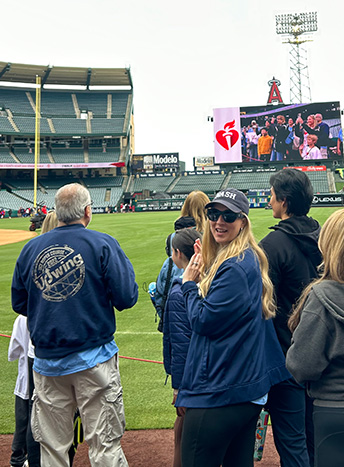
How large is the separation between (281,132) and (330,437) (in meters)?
60.5

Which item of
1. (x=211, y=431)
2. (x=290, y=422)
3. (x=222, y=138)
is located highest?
(x=222, y=138)

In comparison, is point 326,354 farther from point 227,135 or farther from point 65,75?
point 65,75

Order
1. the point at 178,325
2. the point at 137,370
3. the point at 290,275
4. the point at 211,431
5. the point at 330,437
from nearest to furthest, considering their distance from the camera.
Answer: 1. the point at 330,437
2. the point at 211,431
3. the point at 178,325
4. the point at 290,275
5. the point at 137,370

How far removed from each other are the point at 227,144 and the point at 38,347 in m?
59.8

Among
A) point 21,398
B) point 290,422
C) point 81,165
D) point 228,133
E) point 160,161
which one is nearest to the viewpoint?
point 290,422

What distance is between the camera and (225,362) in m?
2.59

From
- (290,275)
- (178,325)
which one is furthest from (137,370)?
(290,275)

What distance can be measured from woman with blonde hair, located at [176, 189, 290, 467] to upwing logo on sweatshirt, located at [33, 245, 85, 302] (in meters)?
0.88

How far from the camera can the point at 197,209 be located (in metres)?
5.07

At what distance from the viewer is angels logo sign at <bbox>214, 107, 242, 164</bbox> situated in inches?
2375

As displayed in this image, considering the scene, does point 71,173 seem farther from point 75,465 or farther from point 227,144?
point 75,465

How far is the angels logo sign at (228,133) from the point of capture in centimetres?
6031

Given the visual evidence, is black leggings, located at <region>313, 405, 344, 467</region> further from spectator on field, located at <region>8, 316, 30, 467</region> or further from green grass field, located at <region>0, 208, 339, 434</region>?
green grass field, located at <region>0, 208, 339, 434</region>

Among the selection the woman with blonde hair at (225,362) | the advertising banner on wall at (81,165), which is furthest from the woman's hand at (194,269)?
the advertising banner on wall at (81,165)
